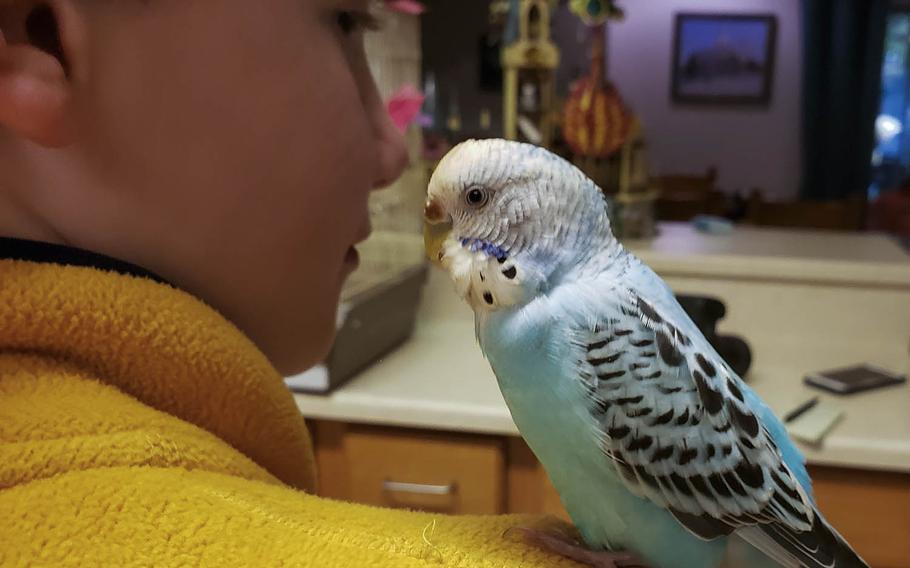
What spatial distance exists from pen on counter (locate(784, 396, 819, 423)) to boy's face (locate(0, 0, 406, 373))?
0.68m

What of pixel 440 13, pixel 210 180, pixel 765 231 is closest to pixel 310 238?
pixel 210 180

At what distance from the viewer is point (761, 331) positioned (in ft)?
3.98

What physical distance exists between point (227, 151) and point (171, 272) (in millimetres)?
60

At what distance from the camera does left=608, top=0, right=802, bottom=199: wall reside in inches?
147

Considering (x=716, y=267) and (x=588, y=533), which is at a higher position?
(x=588, y=533)

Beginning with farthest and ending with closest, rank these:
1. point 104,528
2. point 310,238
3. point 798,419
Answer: point 798,419 < point 310,238 < point 104,528

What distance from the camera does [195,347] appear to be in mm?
337

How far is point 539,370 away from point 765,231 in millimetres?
1315

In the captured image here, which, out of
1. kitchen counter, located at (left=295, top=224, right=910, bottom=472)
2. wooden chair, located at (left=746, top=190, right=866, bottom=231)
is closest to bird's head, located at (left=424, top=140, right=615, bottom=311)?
kitchen counter, located at (left=295, top=224, right=910, bottom=472)

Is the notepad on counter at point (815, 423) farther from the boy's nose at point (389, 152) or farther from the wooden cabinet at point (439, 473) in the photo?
the boy's nose at point (389, 152)

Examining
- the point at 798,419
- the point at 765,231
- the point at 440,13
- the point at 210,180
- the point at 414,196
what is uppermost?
the point at 440,13

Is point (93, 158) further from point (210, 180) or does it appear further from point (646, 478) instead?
point (646, 478)

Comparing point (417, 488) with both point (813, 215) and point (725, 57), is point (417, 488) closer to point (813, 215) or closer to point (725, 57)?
point (813, 215)

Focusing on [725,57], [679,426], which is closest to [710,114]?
[725,57]
